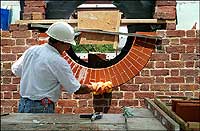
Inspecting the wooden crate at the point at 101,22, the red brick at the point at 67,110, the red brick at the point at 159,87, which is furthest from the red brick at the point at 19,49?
the red brick at the point at 159,87

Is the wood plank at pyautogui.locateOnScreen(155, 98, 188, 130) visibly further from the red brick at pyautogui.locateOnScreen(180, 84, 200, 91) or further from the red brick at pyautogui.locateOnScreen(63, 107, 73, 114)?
the red brick at pyautogui.locateOnScreen(63, 107, 73, 114)

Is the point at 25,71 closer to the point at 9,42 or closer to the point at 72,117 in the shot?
the point at 72,117

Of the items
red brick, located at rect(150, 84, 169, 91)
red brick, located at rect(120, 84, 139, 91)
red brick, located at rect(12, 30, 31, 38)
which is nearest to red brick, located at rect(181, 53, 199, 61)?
red brick, located at rect(150, 84, 169, 91)

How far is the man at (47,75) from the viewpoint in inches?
134

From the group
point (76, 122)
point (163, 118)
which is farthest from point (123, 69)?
point (163, 118)

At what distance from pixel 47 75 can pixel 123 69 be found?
1.54m

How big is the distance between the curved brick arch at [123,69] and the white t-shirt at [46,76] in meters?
1.27

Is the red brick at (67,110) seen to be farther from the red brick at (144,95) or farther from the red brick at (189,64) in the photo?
the red brick at (189,64)

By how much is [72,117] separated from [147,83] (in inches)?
82.6

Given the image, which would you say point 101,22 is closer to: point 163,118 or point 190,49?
point 190,49

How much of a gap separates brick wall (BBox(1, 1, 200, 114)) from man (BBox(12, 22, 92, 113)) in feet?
4.03

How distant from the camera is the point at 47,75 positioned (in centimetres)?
343

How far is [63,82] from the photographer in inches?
134

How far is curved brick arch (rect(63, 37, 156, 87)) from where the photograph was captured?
473cm
